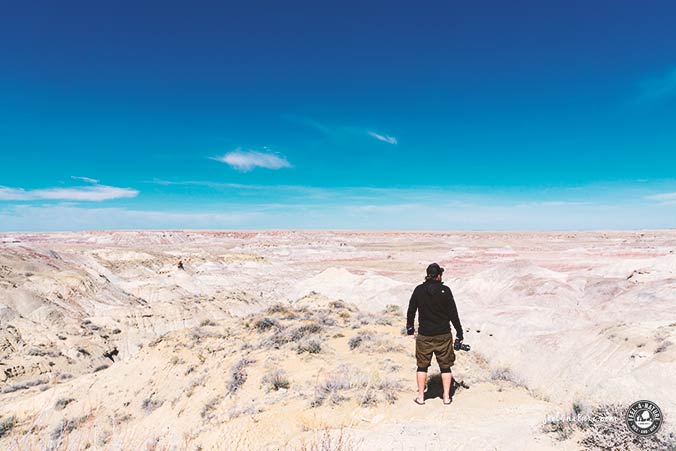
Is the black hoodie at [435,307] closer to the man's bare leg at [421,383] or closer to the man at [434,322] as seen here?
the man at [434,322]

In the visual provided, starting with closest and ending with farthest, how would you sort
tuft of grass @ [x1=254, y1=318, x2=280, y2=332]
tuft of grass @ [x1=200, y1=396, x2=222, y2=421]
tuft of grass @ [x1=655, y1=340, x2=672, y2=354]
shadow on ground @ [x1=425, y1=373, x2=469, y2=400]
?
shadow on ground @ [x1=425, y1=373, x2=469, y2=400]
tuft of grass @ [x1=200, y1=396, x2=222, y2=421]
tuft of grass @ [x1=655, y1=340, x2=672, y2=354]
tuft of grass @ [x1=254, y1=318, x2=280, y2=332]

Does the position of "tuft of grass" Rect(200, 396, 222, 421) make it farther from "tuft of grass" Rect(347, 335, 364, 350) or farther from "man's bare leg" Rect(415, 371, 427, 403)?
"man's bare leg" Rect(415, 371, 427, 403)

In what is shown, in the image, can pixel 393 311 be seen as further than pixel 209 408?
Yes

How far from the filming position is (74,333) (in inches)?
A: 792

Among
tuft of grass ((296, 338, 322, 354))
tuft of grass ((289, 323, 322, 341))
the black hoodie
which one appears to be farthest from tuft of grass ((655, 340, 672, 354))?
tuft of grass ((289, 323, 322, 341))

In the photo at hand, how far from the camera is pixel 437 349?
625 centimetres

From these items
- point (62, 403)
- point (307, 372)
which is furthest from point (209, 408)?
point (62, 403)

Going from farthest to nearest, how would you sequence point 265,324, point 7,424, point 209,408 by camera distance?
point 265,324 < point 7,424 < point 209,408

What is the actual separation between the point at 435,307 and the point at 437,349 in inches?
28.6

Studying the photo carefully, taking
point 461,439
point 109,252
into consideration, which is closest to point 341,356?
point 461,439

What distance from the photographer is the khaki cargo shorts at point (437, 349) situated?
20.5 feet

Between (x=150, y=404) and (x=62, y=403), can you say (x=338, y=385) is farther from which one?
(x=62, y=403)

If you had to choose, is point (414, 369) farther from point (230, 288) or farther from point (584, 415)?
point (230, 288)

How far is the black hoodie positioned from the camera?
6055mm
